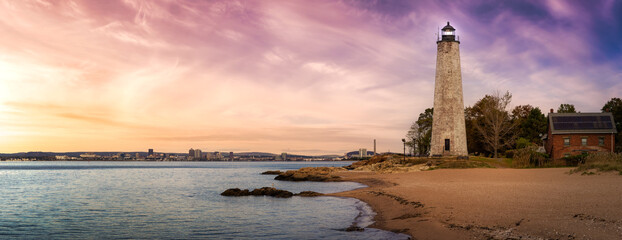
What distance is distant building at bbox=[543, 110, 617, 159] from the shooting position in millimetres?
49750

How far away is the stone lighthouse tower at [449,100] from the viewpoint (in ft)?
176

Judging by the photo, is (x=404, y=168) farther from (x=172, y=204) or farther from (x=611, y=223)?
(x=611, y=223)

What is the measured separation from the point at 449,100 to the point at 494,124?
13.6 metres

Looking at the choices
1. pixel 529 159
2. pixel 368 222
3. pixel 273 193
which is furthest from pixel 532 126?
pixel 368 222

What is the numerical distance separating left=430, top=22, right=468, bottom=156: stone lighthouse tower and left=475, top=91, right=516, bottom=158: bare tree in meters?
9.79

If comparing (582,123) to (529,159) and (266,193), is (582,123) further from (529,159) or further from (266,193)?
(266,193)

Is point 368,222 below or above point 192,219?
above

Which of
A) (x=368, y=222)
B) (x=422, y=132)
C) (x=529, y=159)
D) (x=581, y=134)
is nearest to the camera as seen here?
(x=368, y=222)

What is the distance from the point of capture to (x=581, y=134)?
165 ft

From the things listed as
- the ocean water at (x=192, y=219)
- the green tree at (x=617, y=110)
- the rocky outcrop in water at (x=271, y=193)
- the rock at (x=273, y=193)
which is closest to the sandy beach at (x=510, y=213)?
the ocean water at (x=192, y=219)

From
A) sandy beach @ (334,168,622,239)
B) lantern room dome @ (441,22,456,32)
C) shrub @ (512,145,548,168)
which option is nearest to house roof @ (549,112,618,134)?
shrub @ (512,145,548,168)

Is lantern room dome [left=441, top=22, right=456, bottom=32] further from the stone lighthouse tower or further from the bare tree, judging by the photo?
the bare tree

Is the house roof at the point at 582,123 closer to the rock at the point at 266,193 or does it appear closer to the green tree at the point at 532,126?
the green tree at the point at 532,126

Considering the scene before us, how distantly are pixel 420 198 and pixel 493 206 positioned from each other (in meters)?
5.41
